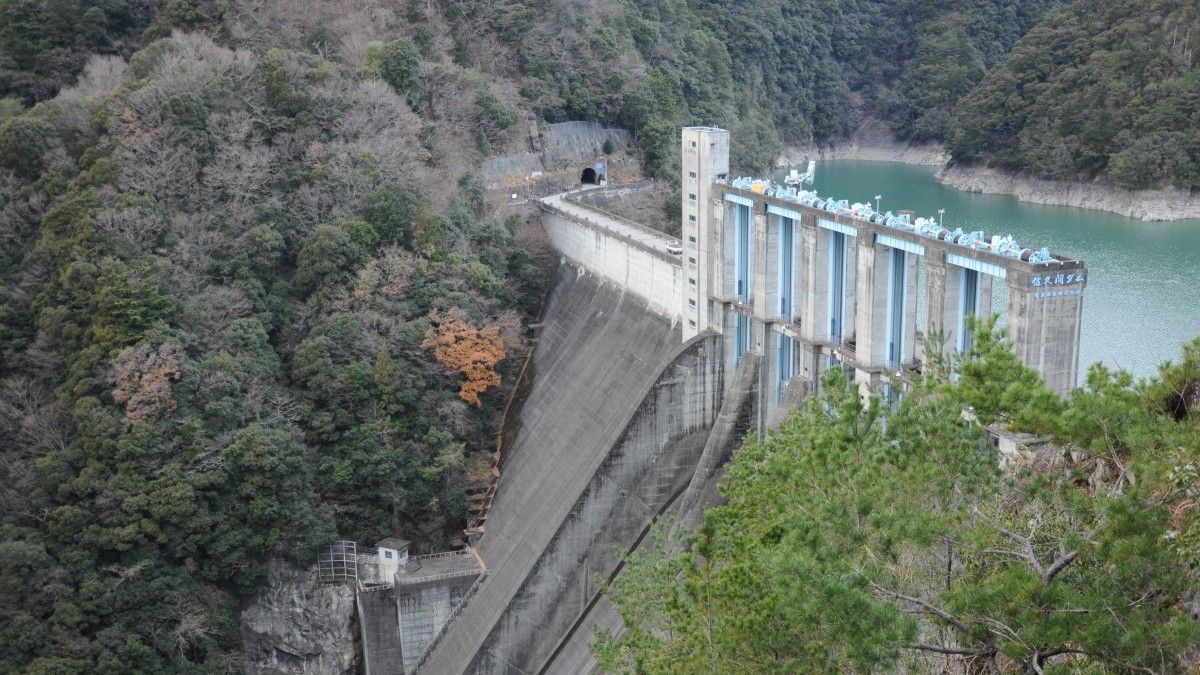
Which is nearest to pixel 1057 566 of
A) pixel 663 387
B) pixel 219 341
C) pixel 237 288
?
pixel 663 387

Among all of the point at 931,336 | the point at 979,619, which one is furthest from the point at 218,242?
the point at 979,619

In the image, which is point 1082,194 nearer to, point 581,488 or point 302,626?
point 581,488

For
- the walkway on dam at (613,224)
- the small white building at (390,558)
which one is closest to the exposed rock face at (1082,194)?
the walkway on dam at (613,224)

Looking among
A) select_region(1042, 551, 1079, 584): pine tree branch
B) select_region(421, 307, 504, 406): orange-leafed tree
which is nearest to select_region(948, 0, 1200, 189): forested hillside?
select_region(421, 307, 504, 406): orange-leafed tree

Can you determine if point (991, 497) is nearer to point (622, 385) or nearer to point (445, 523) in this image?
point (622, 385)

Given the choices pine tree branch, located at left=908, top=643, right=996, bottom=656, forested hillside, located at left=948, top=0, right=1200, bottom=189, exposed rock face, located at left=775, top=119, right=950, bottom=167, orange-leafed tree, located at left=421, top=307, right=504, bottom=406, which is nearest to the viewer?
pine tree branch, located at left=908, top=643, right=996, bottom=656

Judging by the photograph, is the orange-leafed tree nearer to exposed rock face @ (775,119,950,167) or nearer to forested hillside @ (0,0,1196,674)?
forested hillside @ (0,0,1196,674)
